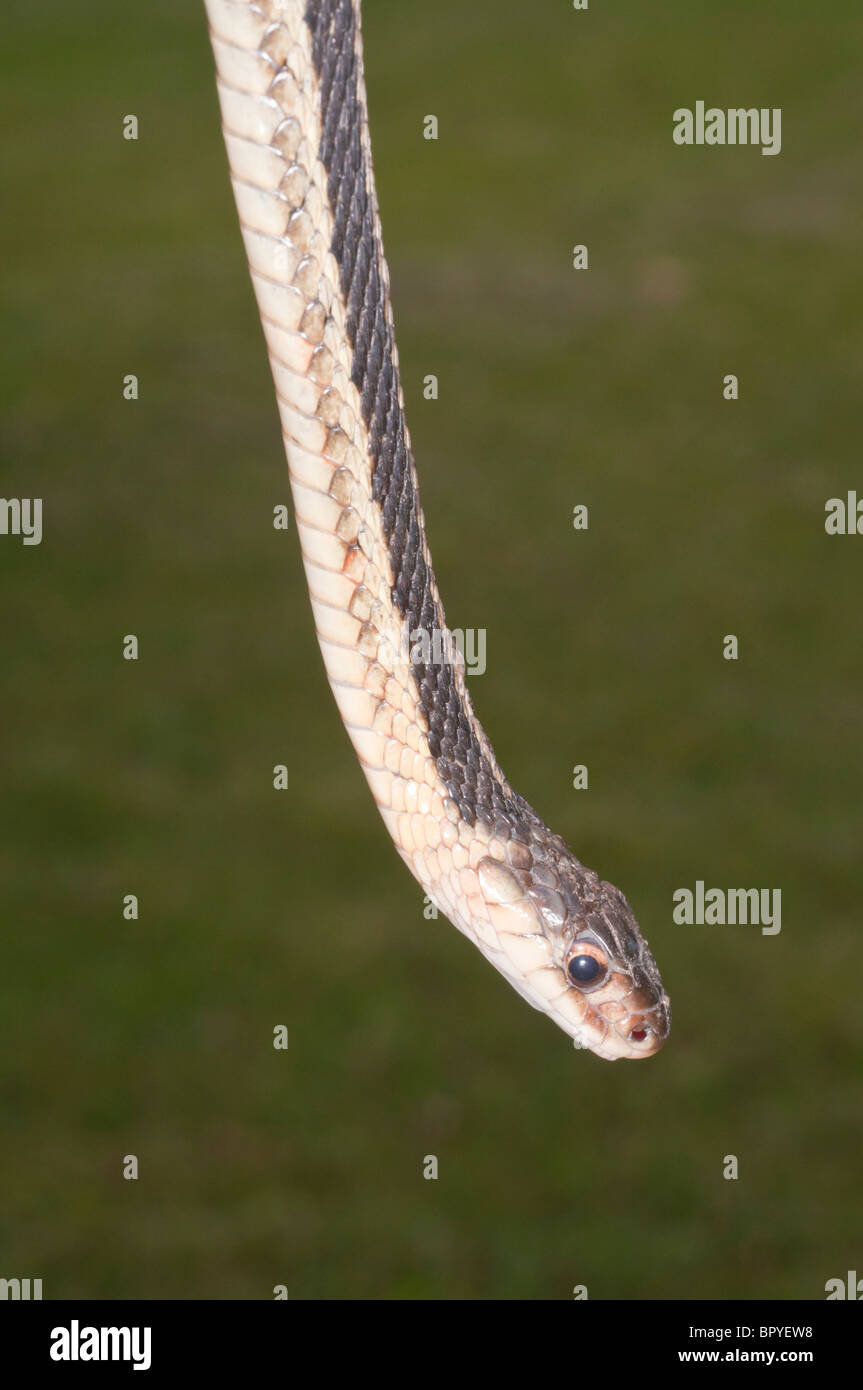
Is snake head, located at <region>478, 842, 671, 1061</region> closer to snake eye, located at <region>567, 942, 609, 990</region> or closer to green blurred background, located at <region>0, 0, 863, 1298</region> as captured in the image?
snake eye, located at <region>567, 942, 609, 990</region>

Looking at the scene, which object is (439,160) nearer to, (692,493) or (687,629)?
(692,493)

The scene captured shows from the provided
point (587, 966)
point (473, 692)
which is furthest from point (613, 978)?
point (473, 692)

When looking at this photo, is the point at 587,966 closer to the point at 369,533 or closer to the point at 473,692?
the point at 369,533

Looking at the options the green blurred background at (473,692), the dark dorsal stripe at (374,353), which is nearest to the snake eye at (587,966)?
the dark dorsal stripe at (374,353)

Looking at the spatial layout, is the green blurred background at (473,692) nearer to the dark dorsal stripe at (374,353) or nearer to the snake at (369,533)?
the snake at (369,533)
